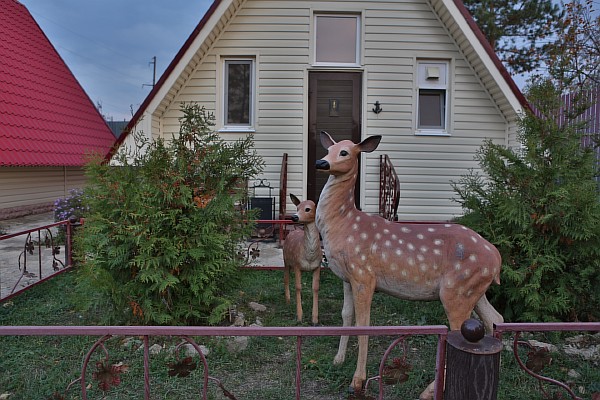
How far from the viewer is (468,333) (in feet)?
6.08

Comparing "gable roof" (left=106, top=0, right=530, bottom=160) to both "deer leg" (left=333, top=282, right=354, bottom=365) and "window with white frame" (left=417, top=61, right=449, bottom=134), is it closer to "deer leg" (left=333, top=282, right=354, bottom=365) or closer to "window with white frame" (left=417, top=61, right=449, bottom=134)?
"window with white frame" (left=417, top=61, right=449, bottom=134)

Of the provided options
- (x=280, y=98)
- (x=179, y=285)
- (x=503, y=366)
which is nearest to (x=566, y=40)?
(x=280, y=98)

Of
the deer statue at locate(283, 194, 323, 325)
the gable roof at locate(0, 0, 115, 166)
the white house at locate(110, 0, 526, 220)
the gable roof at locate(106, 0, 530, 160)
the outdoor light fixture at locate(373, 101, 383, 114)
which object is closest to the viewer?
the deer statue at locate(283, 194, 323, 325)

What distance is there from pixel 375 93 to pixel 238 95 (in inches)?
118

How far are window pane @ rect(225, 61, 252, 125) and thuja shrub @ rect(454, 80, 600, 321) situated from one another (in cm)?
598

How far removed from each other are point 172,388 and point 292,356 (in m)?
1.03

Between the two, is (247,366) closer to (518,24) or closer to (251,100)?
(251,100)

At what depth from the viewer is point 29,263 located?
23.6 feet

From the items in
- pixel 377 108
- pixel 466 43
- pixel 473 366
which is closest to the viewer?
pixel 473 366

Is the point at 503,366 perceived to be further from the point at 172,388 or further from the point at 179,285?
the point at 179,285

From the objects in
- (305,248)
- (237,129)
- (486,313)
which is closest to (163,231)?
(305,248)

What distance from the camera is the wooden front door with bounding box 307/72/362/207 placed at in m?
9.18

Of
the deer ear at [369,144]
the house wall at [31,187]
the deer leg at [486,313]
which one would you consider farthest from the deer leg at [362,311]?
the house wall at [31,187]

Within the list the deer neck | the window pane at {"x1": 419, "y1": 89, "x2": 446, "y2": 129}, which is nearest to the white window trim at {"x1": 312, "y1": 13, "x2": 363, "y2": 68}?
the window pane at {"x1": 419, "y1": 89, "x2": 446, "y2": 129}
